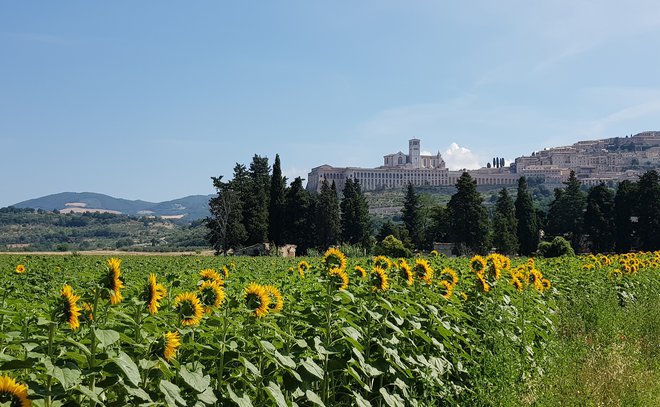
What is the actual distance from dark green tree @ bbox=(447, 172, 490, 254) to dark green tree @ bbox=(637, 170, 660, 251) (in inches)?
466

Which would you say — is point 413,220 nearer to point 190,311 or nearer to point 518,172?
point 190,311

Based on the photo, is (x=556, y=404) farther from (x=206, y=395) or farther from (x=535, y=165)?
(x=535, y=165)

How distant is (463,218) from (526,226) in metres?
8.47

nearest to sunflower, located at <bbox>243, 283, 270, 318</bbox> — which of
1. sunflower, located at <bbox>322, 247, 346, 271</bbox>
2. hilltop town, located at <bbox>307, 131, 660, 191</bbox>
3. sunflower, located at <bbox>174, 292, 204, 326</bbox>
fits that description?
sunflower, located at <bbox>174, 292, 204, 326</bbox>

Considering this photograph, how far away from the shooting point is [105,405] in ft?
7.72

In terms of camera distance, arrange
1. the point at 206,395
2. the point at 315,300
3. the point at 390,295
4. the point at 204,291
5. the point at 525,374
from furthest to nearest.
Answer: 1. the point at 525,374
2. the point at 390,295
3. the point at 315,300
4. the point at 204,291
5. the point at 206,395

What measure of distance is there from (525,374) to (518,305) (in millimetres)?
1188

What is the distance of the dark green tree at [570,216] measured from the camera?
55.8 m

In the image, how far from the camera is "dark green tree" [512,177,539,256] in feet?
177

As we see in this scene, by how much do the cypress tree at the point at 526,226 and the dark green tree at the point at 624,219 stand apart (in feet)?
21.9

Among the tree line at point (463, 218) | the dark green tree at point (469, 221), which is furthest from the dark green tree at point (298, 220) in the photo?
the dark green tree at point (469, 221)

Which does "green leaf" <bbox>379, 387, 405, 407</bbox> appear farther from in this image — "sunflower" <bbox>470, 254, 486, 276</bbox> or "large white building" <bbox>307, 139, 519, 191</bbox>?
"large white building" <bbox>307, 139, 519, 191</bbox>

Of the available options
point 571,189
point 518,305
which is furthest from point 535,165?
point 518,305

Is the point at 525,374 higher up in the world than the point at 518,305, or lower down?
lower down
